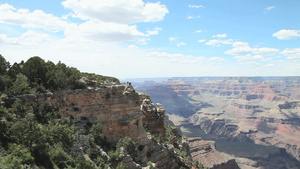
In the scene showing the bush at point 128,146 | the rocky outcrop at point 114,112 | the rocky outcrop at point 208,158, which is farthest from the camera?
the rocky outcrop at point 208,158

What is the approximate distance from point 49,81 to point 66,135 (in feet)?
42.1

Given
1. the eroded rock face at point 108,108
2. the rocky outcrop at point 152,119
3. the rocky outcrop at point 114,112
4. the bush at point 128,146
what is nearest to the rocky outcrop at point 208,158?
the rocky outcrop at point 152,119

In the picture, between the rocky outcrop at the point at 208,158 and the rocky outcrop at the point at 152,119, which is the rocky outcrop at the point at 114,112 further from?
the rocky outcrop at the point at 208,158

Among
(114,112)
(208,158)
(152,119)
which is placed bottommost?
(208,158)

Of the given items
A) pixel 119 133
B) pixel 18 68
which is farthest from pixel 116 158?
pixel 18 68

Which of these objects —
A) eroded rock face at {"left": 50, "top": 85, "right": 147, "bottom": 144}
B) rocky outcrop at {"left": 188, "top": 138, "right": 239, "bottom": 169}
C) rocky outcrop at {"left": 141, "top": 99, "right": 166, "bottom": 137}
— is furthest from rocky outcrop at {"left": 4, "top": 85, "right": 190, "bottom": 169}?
rocky outcrop at {"left": 188, "top": 138, "right": 239, "bottom": 169}

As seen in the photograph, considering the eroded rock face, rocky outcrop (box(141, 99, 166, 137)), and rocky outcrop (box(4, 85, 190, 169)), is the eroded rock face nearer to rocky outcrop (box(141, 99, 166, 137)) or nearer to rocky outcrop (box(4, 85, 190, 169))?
rocky outcrop (box(4, 85, 190, 169))

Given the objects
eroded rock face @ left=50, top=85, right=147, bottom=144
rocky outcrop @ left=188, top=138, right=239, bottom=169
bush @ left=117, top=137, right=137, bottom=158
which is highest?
eroded rock face @ left=50, top=85, right=147, bottom=144

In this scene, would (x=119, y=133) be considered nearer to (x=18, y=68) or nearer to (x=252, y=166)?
(x=18, y=68)

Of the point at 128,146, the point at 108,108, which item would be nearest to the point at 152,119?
the point at 108,108

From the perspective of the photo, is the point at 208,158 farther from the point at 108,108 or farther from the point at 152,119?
the point at 108,108

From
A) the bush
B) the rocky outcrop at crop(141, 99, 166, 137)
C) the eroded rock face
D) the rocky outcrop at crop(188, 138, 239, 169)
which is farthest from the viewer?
the rocky outcrop at crop(188, 138, 239, 169)

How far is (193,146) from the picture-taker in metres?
124

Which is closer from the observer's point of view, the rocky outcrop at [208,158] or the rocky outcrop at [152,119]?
the rocky outcrop at [152,119]
